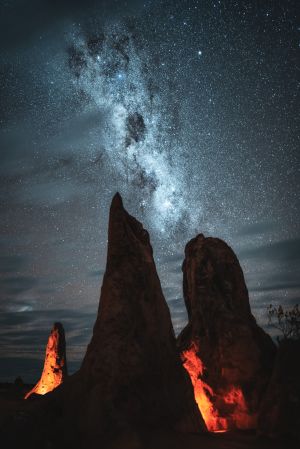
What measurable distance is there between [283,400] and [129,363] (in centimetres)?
533

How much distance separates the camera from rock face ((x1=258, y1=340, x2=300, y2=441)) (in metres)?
12.0

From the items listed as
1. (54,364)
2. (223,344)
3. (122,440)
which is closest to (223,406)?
(223,344)

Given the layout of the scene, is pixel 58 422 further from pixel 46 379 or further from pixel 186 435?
pixel 46 379

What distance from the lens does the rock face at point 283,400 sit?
473 inches

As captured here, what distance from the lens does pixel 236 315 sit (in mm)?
17047

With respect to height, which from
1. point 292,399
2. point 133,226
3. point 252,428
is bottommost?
Answer: point 252,428

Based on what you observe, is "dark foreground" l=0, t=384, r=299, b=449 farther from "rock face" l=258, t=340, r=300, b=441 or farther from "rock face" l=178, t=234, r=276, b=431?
"rock face" l=178, t=234, r=276, b=431

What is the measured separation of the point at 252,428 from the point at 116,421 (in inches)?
283

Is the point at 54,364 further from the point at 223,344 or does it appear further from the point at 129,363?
the point at 129,363

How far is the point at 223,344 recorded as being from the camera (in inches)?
643

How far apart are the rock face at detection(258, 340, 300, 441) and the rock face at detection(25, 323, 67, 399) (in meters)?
19.1

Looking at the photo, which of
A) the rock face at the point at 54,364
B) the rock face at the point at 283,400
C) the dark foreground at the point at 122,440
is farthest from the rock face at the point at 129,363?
the rock face at the point at 54,364

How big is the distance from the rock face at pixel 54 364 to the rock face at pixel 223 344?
563 inches

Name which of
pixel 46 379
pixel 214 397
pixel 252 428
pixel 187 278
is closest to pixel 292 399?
pixel 252 428
